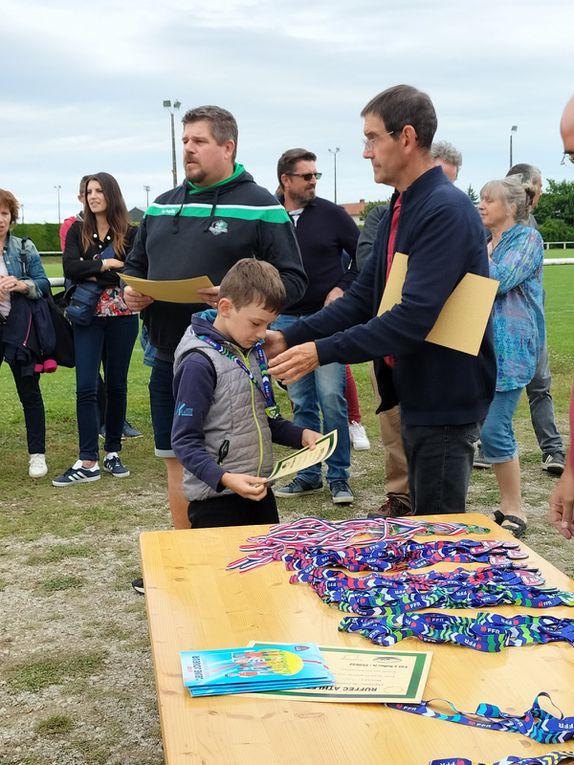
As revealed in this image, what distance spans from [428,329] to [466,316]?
149 millimetres

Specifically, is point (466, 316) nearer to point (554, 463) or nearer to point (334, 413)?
point (334, 413)

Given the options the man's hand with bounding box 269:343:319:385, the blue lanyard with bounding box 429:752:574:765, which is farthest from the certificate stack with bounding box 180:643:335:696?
the man's hand with bounding box 269:343:319:385

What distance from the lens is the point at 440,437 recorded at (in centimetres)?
339

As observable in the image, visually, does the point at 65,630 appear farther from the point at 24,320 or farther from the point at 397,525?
the point at 24,320

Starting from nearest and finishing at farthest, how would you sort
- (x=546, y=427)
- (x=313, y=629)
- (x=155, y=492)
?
(x=313, y=629) < (x=155, y=492) < (x=546, y=427)

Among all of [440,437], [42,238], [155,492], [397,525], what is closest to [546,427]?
[155,492]

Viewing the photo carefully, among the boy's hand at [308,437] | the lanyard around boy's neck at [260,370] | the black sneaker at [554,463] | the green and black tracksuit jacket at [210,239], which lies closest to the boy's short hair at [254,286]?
the lanyard around boy's neck at [260,370]

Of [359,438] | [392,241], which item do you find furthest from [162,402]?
[359,438]

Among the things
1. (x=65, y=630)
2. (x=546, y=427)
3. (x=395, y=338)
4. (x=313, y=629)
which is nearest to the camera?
(x=313, y=629)

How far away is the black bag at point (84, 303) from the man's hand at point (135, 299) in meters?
2.29

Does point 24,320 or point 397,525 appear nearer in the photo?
point 397,525

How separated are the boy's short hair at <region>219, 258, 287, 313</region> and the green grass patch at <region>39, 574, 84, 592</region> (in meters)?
1.91

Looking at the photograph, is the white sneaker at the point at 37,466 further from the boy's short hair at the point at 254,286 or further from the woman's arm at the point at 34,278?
the boy's short hair at the point at 254,286

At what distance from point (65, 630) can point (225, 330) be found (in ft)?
5.09
